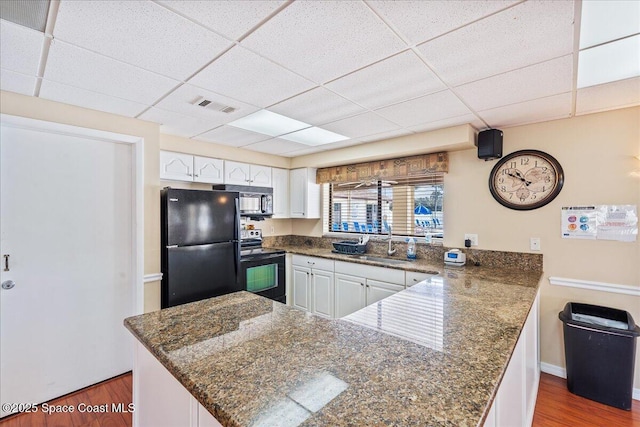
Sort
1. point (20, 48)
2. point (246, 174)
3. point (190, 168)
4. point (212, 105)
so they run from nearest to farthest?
point (20, 48)
point (212, 105)
point (190, 168)
point (246, 174)

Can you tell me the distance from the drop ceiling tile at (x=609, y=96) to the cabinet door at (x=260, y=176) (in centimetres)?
330

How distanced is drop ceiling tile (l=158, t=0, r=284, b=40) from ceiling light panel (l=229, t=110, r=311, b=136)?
112cm

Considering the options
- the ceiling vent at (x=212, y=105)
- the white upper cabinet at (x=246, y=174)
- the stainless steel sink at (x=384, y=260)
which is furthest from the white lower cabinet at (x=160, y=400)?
the white upper cabinet at (x=246, y=174)

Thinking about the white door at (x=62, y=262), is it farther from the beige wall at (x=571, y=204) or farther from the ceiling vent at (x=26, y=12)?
the beige wall at (x=571, y=204)

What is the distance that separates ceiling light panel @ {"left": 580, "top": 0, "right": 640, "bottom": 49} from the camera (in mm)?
1196

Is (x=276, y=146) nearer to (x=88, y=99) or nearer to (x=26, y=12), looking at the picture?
(x=88, y=99)

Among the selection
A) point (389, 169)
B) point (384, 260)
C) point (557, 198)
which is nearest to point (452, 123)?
point (389, 169)

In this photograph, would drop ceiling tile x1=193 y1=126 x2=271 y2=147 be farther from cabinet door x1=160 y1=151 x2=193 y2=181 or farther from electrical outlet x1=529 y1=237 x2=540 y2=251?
electrical outlet x1=529 y1=237 x2=540 y2=251

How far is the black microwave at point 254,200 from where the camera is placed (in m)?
3.63

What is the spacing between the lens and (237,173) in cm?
378

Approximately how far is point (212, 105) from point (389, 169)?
6.93 ft

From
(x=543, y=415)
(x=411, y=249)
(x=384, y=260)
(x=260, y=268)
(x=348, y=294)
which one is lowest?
(x=543, y=415)

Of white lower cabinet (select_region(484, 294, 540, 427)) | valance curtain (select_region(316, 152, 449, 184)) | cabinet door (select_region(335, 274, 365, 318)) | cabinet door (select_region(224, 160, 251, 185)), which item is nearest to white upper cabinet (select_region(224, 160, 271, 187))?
cabinet door (select_region(224, 160, 251, 185))

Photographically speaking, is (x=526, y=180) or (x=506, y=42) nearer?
(x=506, y=42)
